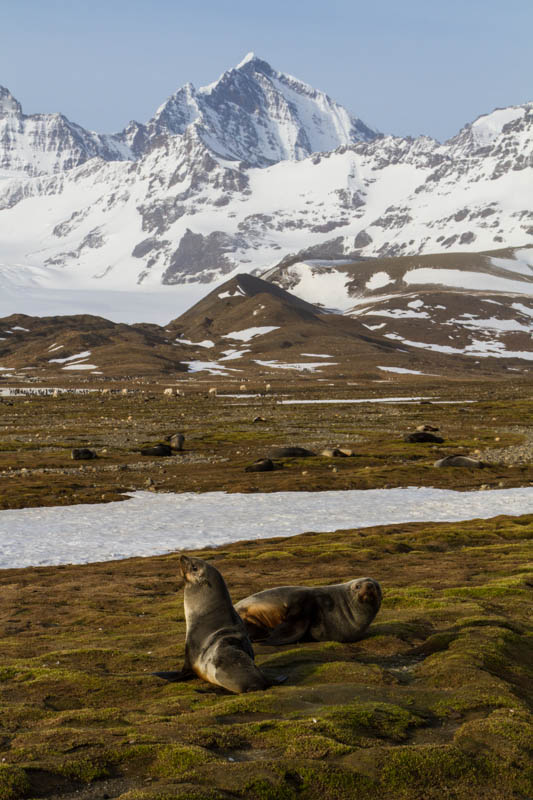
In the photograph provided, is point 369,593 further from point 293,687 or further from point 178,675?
point 178,675

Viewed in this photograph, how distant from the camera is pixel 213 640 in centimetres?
1195

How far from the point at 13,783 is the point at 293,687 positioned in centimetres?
450

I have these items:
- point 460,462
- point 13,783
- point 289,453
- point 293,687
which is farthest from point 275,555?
point 289,453

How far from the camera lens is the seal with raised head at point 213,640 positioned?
11.4 meters

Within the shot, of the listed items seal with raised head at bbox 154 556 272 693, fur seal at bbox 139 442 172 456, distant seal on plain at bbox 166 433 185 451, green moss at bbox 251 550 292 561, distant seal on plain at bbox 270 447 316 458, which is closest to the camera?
seal with raised head at bbox 154 556 272 693

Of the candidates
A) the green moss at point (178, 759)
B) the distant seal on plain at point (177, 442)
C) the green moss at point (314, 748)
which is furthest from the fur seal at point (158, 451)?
the green moss at point (178, 759)

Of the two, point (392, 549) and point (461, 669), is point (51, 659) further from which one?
point (392, 549)

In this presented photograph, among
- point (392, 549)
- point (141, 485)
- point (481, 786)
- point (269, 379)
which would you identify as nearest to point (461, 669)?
point (481, 786)

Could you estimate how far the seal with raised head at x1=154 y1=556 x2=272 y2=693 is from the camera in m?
11.4

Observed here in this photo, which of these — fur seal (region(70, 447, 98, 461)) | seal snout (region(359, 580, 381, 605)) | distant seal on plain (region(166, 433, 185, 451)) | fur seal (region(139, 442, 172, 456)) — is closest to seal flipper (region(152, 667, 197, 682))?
seal snout (region(359, 580, 381, 605))

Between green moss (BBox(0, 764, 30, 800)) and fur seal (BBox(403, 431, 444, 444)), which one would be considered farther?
fur seal (BBox(403, 431, 444, 444))

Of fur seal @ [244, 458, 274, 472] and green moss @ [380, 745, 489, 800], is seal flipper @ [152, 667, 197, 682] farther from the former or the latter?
fur seal @ [244, 458, 274, 472]

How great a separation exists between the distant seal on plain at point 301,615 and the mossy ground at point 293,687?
0.33 meters

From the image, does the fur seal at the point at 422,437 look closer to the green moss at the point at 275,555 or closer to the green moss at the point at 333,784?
Answer: the green moss at the point at 275,555
